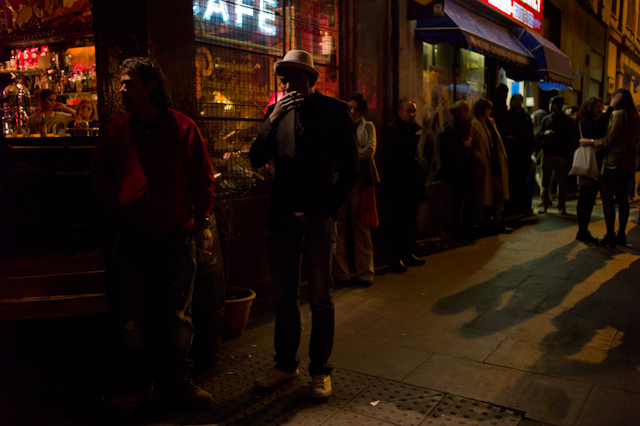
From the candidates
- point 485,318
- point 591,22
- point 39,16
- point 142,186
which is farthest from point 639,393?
point 591,22

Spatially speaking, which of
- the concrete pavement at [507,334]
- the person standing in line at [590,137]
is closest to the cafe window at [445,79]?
the person standing in line at [590,137]

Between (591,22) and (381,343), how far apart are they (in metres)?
19.5

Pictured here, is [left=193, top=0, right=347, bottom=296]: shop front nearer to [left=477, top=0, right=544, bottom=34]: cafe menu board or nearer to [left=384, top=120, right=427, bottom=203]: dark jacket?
[left=384, top=120, right=427, bottom=203]: dark jacket

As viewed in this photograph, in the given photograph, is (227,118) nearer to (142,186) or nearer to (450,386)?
(142,186)

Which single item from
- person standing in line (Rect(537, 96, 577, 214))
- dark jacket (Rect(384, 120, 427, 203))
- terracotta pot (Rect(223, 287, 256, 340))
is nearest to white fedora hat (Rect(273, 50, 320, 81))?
terracotta pot (Rect(223, 287, 256, 340))

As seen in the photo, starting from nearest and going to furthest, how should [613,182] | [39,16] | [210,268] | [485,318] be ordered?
[210,268], [485,318], [613,182], [39,16]

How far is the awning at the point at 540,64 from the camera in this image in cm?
1115

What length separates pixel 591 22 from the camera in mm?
19578

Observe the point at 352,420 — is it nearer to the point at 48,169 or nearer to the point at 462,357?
the point at 462,357

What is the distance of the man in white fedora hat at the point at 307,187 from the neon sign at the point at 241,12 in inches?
89.9

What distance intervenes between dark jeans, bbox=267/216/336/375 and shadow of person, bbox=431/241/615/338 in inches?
62.9

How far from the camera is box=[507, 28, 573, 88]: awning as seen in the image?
1115 centimetres

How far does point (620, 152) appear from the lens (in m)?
7.62

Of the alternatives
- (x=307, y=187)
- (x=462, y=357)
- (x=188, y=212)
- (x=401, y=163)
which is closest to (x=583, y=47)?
(x=401, y=163)
